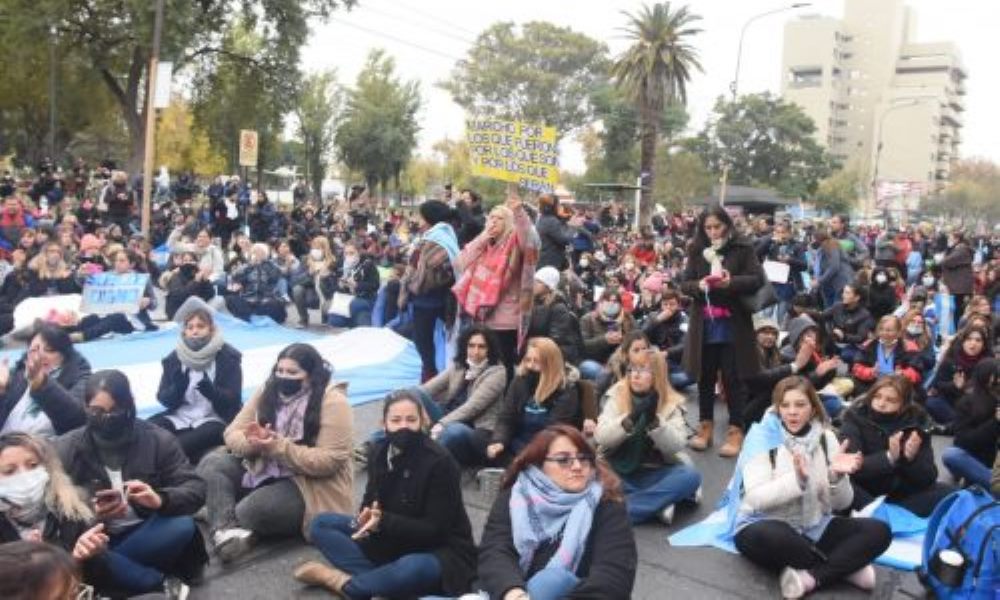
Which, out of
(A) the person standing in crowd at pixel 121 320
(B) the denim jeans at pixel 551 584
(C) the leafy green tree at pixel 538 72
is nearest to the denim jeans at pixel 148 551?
(B) the denim jeans at pixel 551 584

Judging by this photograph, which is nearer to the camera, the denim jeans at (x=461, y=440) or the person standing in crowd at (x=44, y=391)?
the person standing in crowd at (x=44, y=391)

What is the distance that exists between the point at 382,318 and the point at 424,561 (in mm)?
7427

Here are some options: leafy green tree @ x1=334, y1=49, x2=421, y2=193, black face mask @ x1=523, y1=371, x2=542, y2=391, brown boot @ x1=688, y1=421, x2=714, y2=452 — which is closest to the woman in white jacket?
black face mask @ x1=523, y1=371, x2=542, y2=391

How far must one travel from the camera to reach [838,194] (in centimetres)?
6744

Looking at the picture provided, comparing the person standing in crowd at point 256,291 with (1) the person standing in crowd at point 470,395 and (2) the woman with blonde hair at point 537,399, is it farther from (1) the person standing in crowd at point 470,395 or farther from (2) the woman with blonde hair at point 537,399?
(2) the woman with blonde hair at point 537,399

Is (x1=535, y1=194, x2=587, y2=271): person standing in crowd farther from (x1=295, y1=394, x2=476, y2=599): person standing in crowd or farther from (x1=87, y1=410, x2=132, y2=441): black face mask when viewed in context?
(x1=87, y1=410, x2=132, y2=441): black face mask

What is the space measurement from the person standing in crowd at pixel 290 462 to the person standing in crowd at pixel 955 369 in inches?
204

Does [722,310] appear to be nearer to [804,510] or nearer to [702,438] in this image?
[702,438]

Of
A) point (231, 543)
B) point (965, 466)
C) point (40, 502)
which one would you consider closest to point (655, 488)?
point (965, 466)

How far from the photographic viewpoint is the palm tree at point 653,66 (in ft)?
132

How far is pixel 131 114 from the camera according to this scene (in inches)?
1094

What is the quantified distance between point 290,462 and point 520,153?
16.4 ft

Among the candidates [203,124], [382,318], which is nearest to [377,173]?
[203,124]

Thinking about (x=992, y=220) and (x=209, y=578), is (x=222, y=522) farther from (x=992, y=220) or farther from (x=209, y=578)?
(x=992, y=220)
